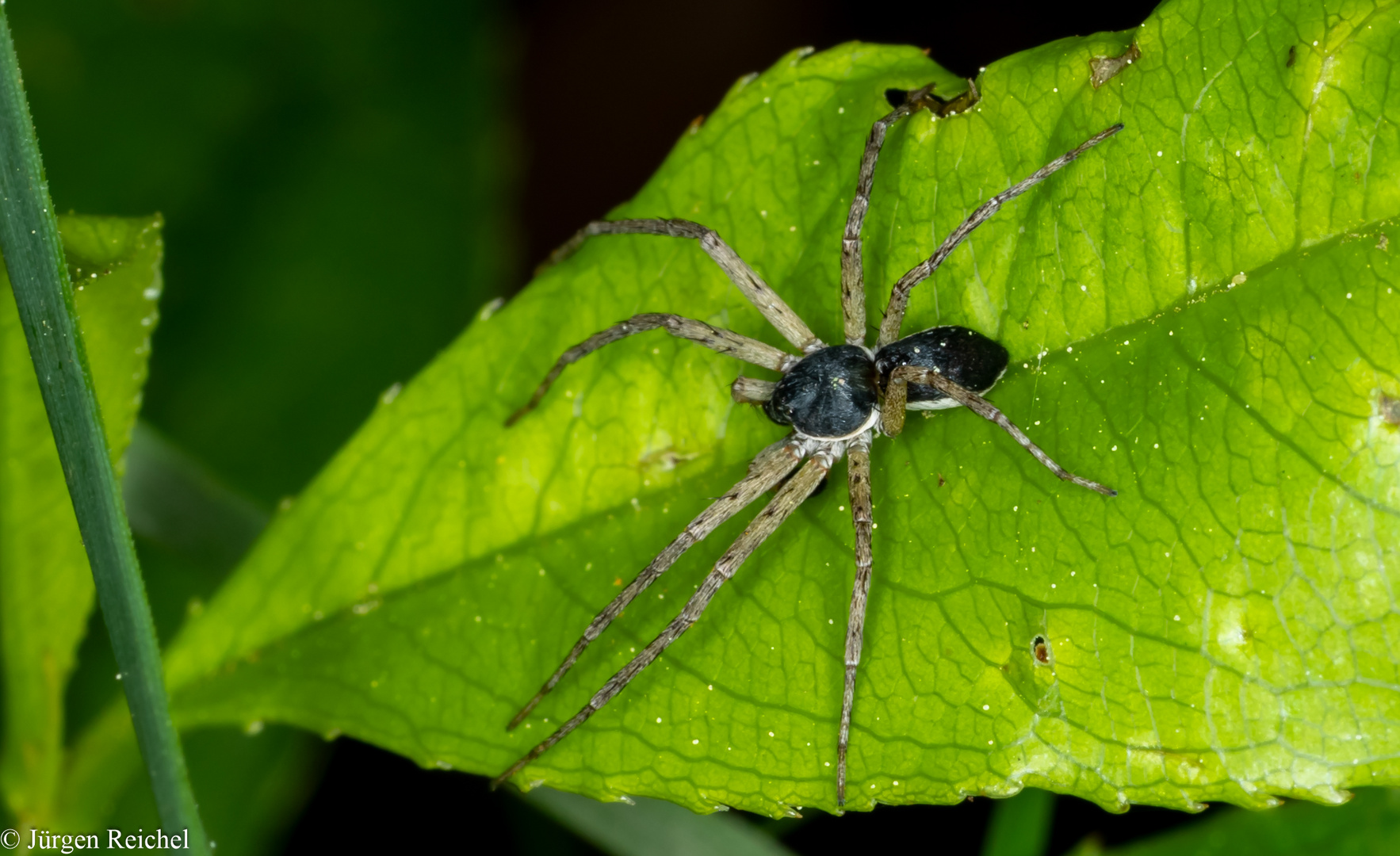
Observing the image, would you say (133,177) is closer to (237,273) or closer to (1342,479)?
(237,273)

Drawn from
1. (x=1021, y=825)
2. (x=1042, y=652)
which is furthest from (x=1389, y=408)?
(x=1021, y=825)

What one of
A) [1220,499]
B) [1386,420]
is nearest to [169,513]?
[1220,499]

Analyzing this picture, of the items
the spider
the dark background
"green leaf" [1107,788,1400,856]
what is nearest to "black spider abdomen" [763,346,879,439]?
the spider

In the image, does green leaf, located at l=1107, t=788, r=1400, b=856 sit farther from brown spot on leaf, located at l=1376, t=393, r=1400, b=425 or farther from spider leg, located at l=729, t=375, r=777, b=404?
spider leg, located at l=729, t=375, r=777, b=404

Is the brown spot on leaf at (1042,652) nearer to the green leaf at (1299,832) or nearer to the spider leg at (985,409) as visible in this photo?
the spider leg at (985,409)

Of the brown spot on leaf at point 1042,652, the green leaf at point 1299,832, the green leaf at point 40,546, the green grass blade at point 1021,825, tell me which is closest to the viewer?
the brown spot on leaf at point 1042,652

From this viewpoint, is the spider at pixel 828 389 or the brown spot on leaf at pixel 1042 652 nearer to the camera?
the brown spot on leaf at pixel 1042 652

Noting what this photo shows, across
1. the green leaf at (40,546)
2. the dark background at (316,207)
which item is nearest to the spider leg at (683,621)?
the green leaf at (40,546)
